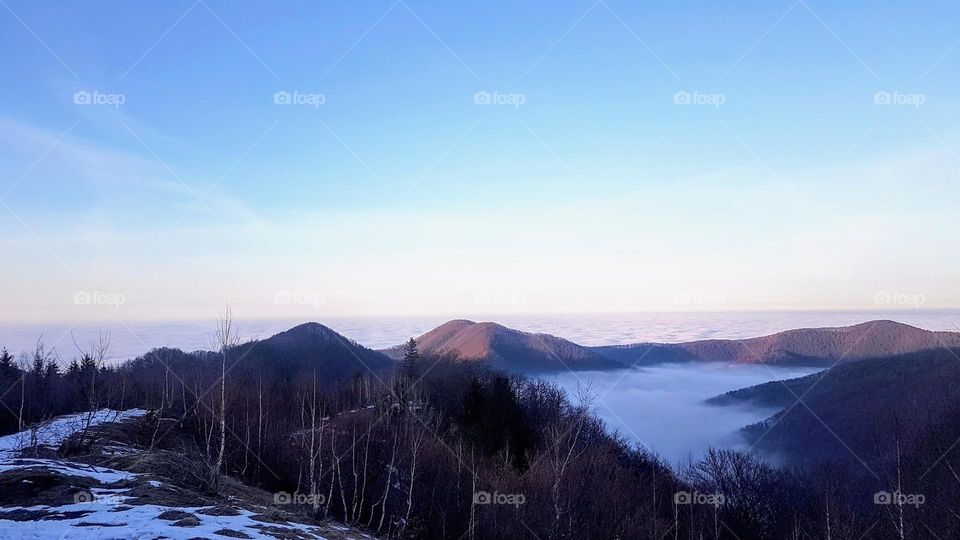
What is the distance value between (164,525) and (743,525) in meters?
56.1

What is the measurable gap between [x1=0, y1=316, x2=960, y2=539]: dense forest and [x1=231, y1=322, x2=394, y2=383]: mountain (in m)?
41.2

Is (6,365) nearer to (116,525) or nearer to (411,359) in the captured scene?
(411,359)

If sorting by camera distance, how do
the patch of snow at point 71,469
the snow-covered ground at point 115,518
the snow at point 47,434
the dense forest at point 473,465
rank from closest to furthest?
the snow-covered ground at point 115,518
the patch of snow at point 71,469
the snow at point 47,434
the dense forest at point 473,465

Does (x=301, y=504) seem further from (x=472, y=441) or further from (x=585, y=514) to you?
(x=472, y=441)

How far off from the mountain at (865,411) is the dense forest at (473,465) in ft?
8.39

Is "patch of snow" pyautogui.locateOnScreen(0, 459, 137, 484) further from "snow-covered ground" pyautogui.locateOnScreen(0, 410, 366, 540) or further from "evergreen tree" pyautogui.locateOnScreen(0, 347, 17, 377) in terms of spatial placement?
"evergreen tree" pyautogui.locateOnScreen(0, 347, 17, 377)

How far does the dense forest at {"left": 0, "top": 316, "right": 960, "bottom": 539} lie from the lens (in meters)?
Answer: 31.0

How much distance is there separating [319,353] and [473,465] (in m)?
129

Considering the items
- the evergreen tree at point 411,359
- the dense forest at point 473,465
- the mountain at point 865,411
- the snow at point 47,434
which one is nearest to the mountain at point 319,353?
the evergreen tree at point 411,359

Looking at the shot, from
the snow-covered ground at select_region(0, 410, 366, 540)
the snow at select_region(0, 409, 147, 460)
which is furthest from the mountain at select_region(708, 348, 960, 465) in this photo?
the snow at select_region(0, 409, 147, 460)

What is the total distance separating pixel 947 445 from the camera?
215 ft

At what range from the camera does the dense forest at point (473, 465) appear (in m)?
31.0

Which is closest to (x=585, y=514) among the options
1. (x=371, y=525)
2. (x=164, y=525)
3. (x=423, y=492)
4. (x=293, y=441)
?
(x=423, y=492)

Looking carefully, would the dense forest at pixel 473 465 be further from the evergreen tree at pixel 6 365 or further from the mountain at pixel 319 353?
the mountain at pixel 319 353
